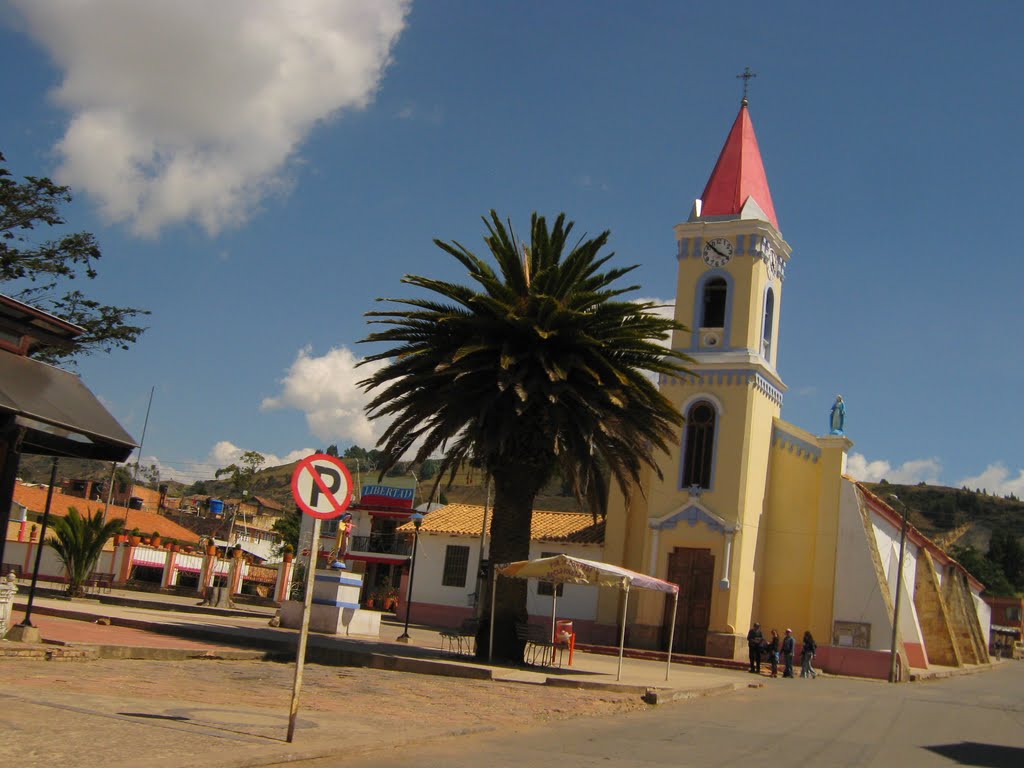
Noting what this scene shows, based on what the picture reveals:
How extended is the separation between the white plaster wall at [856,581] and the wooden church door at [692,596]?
408cm

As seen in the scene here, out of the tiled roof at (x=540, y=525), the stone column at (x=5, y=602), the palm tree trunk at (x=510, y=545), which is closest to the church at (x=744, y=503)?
the tiled roof at (x=540, y=525)

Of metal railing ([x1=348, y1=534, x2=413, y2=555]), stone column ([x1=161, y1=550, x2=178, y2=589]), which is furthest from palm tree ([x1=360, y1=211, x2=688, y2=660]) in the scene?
metal railing ([x1=348, y1=534, x2=413, y2=555])

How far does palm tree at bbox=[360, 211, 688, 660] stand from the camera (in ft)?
72.1

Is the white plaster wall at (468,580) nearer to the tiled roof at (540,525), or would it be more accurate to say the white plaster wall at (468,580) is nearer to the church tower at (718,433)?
the tiled roof at (540,525)

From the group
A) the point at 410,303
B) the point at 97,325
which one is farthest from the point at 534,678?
the point at 97,325

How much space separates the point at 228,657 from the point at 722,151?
27.5 meters

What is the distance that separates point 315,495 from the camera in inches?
380

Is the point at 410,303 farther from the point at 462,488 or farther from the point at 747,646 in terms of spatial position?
the point at 462,488

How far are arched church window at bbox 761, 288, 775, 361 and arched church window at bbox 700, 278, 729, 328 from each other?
163cm

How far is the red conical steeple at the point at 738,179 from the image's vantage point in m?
36.4

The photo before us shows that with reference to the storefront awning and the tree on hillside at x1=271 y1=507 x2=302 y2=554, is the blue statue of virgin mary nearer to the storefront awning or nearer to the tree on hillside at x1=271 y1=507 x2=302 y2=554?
the storefront awning

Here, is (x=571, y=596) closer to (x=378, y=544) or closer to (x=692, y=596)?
(x=692, y=596)

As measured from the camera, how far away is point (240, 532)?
89.1 metres

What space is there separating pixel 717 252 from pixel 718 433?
21.1 ft
